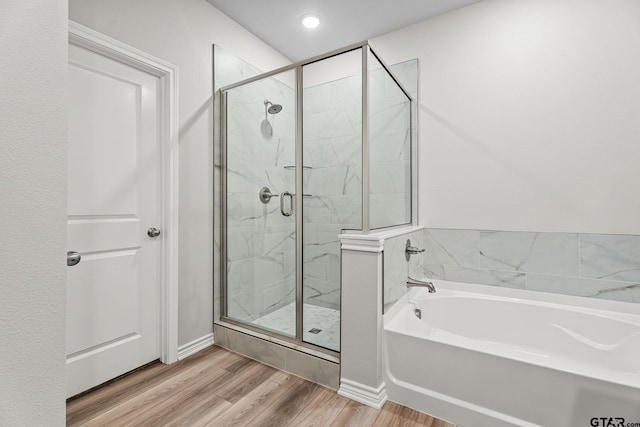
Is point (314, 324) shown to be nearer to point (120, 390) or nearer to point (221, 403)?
point (221, 403)

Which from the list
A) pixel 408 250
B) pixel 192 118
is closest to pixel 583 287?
pixel 408 250

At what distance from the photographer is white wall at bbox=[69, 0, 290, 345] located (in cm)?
195

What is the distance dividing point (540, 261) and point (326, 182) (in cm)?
159

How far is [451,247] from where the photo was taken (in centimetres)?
244

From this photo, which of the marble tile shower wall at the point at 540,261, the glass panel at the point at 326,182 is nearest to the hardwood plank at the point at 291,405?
the glass panel at the point at 326,182

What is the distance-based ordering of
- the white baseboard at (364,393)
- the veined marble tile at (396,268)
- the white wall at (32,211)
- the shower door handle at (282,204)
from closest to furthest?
the white wall at (32,211), the white baseboard at (364,393), the veined marble tile at (396,268), the shower door handle at (282,204)

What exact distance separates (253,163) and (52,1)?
1.53m

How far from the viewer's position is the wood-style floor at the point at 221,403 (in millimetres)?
1491

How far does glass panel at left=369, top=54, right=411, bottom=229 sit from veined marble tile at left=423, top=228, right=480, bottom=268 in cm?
29

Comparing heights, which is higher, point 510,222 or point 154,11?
point 154,11

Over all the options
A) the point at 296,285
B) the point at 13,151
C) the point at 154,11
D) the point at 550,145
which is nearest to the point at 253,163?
the point at 296,285

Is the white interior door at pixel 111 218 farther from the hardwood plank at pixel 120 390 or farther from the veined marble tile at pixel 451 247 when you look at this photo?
the veined marble tile at pixel 451 247

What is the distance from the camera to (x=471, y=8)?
236 cm

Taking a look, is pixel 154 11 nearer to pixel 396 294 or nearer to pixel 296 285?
pixel 296 285
